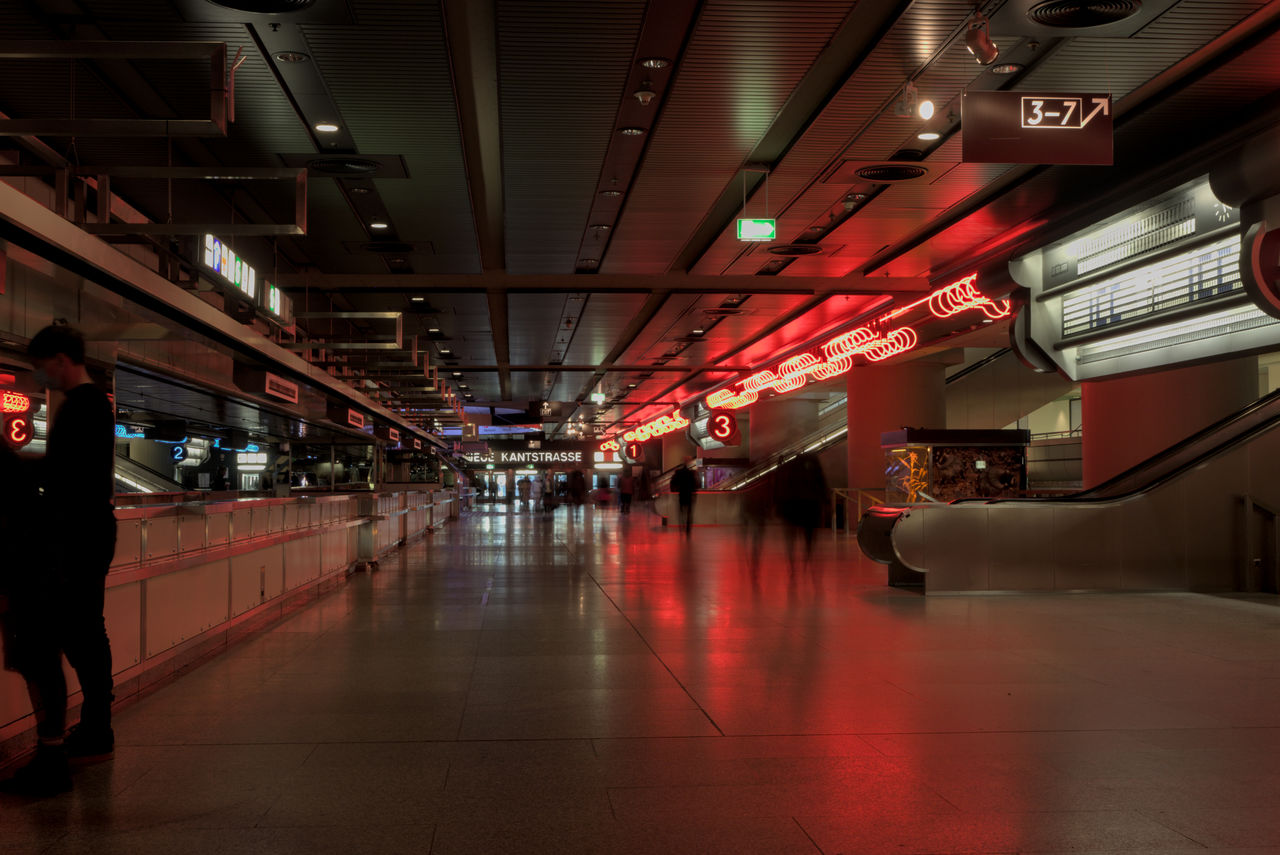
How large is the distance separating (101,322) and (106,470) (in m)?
3.50

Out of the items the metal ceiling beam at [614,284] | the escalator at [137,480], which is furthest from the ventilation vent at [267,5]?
the escalator at [137,480]

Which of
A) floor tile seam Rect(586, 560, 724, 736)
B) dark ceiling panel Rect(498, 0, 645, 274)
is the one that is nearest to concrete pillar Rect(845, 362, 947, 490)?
dark ceiling panel Rect(498, 0, 645, 274)

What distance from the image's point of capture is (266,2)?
673 cm

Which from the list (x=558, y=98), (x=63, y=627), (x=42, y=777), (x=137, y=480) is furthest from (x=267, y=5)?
(x=137, y=480)

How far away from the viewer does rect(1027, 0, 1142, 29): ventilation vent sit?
6.91 meters

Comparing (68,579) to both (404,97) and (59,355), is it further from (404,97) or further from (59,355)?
(404,97)

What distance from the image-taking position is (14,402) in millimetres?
7723

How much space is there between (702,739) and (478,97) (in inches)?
242

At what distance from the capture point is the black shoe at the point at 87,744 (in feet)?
14.4

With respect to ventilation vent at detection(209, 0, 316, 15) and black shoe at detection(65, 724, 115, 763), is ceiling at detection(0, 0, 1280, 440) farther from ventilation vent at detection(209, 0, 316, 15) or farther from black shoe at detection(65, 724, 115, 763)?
black shoe at detection(65, 724, 115, 763)

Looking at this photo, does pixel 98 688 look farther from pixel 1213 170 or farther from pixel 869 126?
pixel 1213 170

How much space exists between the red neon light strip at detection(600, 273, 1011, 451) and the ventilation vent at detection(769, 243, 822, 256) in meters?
2.04

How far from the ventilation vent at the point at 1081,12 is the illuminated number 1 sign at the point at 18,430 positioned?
7895 mm

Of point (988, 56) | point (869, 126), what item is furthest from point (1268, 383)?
point (988, 56)
